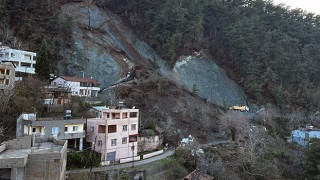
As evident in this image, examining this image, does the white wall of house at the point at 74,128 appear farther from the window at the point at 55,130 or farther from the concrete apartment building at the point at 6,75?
the concrete apartment building at the point at 6,75

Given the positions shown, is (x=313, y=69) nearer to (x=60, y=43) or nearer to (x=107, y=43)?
(x=107, y=43)

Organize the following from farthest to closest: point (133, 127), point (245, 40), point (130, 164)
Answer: point (245, 40)
point (133, 127)
point (130, 164)

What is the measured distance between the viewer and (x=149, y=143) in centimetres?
3434

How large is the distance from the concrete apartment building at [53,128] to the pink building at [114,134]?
120cm

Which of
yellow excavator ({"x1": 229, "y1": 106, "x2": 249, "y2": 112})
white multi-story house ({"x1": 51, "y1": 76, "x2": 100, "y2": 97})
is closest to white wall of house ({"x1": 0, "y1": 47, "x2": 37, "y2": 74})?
white multi-story house ({"x1": 51, "y1": 76, "x2": 100, "y2": 97})

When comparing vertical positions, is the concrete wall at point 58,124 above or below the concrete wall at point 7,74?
below

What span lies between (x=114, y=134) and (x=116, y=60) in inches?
808

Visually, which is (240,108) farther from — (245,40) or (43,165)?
(43,165)

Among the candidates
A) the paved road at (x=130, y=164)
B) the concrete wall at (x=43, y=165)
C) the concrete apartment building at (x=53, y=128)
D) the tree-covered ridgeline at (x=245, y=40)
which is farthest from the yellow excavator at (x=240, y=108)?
the concrete wall at (x=43, y=165)

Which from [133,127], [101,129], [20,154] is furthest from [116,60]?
[20,154]

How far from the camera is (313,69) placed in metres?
59.2

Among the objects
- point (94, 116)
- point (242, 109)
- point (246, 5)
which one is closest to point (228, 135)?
point (242, 109)

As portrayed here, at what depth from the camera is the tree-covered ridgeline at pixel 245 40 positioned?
55.1 meters

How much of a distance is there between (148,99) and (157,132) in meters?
8.04
